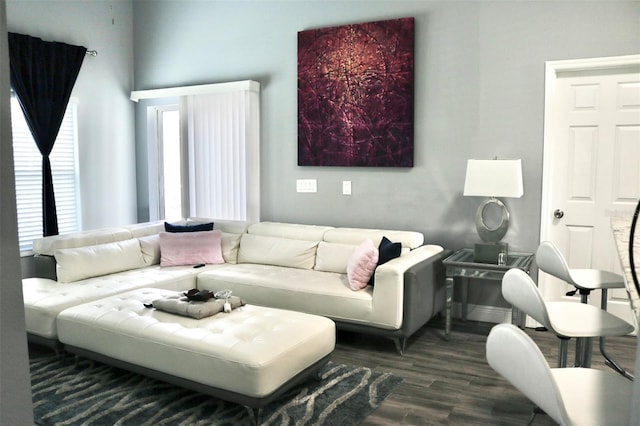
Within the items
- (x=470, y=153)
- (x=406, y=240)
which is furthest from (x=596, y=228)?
(x=406, y=240)

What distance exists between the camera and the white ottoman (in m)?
2.70

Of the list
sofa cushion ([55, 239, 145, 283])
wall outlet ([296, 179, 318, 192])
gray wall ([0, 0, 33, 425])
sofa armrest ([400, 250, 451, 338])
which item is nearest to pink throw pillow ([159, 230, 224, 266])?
sofa cushion ([55, 239, 145, 283])

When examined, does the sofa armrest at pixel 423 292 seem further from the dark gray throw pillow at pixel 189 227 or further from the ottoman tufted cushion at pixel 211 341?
the dark gray throw pillow at pixel 189 227

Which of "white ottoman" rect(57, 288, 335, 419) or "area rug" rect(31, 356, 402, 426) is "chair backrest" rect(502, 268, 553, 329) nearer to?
"area rug" rect(31, 356, 402, 426)

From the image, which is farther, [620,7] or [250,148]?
[250,148]

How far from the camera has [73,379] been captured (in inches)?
128

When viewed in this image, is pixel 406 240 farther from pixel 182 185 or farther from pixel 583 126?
pixel 182 185

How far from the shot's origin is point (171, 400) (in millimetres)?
2969

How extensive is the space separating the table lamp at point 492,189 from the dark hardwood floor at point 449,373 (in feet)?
2.18

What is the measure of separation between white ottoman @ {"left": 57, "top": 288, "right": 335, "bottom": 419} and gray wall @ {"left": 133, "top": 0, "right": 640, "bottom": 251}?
179cm

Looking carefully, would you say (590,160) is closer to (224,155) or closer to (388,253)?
(388,253)

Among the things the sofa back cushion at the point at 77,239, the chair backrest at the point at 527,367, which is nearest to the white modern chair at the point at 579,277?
the chair backrest at the point at 527,367

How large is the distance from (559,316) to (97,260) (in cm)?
348

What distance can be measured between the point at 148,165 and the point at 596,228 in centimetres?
454
